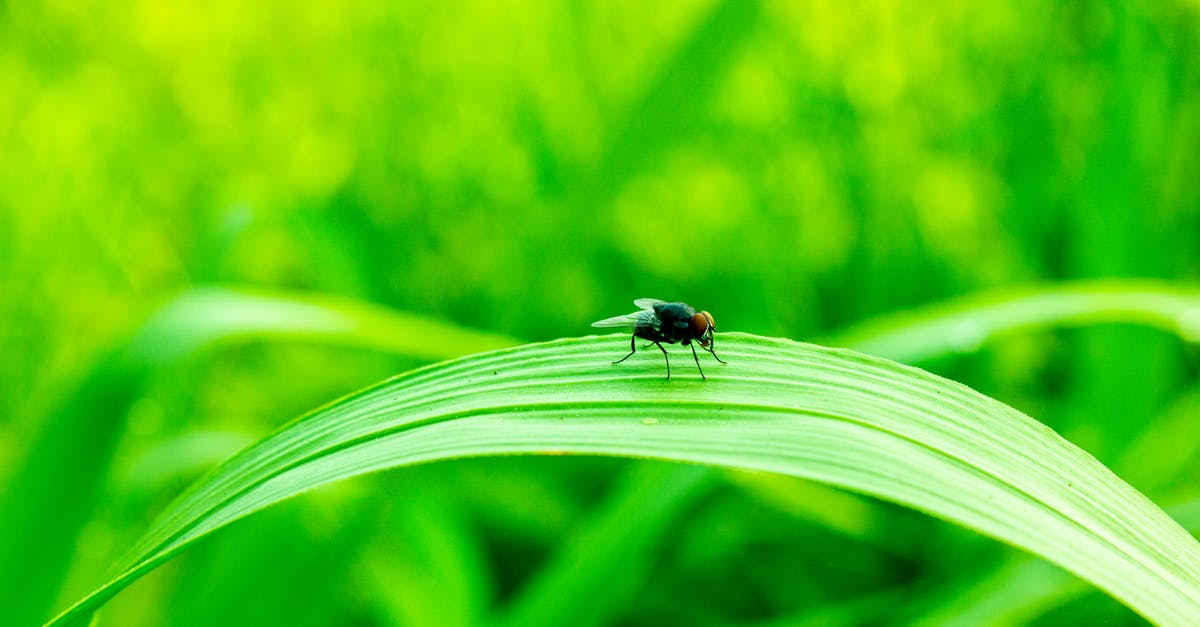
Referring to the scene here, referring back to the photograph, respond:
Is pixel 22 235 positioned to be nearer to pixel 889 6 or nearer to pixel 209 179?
pixel 209 179

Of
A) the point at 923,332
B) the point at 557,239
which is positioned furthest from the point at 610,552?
the point at 557,239

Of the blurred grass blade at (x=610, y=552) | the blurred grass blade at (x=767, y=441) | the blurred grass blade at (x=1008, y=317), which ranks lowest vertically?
the blurred grass blade at (x=767, y=441)

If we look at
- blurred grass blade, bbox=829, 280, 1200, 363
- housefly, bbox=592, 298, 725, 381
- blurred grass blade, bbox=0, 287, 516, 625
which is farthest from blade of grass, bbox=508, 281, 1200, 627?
blurred grass blade, bbox=0, 287, 516, 625

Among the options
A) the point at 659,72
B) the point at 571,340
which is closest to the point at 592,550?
the point at 571,340

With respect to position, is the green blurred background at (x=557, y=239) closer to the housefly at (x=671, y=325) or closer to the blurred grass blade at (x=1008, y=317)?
the blurred grass blade at (x=1008, y=317)

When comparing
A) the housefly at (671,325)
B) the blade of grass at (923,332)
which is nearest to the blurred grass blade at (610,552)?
the blade of grass at (923,332)

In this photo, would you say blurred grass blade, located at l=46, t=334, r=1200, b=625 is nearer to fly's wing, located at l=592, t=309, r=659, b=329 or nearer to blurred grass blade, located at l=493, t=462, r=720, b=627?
fly's wing, located at l=592, t=309, r=659, b=329

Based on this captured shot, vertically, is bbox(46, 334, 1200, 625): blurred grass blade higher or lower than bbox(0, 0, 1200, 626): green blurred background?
lower
